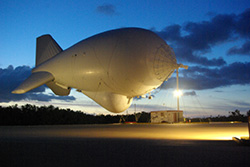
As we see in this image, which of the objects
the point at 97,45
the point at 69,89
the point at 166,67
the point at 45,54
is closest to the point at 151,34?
the point at 166,67

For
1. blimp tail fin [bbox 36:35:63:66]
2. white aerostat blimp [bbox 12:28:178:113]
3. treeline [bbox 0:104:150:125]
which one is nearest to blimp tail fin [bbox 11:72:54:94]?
white aerostat blimp [bbox 12:28:178:113]

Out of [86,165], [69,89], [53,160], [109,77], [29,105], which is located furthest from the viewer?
[29,105]

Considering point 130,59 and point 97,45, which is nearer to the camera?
point 130,59

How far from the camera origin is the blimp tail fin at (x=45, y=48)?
1948 centimetres

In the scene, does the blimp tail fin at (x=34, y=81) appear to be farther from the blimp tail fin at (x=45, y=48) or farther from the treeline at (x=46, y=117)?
the treeline at (x=46, y=117)

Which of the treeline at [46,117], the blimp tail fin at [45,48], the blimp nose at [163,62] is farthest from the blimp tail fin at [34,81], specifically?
the treeline at [46,117]

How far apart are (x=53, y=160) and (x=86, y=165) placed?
98 centimetres

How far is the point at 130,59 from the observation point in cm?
1335

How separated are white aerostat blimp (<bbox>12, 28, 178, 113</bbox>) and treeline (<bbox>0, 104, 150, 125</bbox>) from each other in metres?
24.8

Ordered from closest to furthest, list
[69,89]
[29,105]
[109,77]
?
1. [109,77]
2. [69,89]
3. [29,105]

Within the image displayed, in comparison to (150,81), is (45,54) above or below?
above

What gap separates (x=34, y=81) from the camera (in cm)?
1645

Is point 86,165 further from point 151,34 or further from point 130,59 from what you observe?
point 151,34

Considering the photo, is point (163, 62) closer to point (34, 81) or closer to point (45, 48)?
point (34, 81)
